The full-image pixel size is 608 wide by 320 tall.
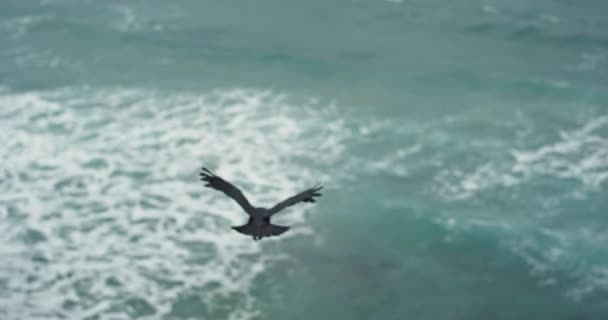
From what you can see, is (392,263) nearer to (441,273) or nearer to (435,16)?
(441,273)

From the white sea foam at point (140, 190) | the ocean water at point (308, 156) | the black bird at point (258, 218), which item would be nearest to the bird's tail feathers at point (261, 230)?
the black bird at point (258, 218)

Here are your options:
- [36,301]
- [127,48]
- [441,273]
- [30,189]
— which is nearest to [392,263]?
[441,273]

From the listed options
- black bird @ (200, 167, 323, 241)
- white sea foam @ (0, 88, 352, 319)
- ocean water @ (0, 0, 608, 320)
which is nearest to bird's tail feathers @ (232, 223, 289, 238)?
black bird @ (200, 167, 323, 241)

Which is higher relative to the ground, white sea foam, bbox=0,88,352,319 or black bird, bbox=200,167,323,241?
white sea foam, bbox=0,88,352,319

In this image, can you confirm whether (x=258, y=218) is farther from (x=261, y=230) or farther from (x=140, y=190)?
(x=140, y=190)

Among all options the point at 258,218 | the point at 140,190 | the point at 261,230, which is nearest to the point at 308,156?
the point at 140,190

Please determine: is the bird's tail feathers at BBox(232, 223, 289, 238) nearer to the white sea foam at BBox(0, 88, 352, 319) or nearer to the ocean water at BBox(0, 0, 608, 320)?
the ocean water at BBox(0, 0, 608, 320)
